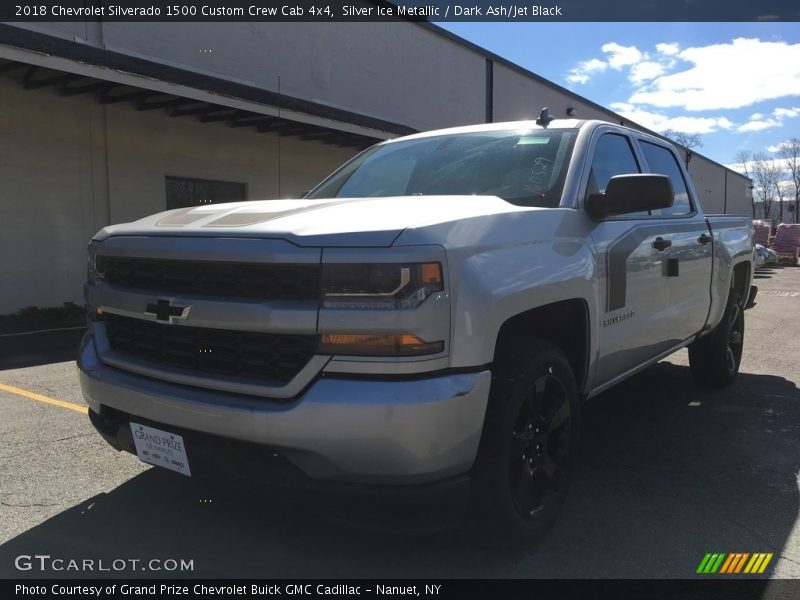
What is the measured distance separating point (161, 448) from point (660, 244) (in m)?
3.03

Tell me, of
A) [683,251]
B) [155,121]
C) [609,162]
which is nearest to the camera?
[609,162]

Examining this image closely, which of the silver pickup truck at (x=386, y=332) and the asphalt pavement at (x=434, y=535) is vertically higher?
the silver pickup truck at (x=386, y=332)

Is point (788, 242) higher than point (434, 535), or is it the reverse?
point (434, 535)

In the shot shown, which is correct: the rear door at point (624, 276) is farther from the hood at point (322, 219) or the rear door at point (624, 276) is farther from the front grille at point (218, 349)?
the front grille at point (218, 349)

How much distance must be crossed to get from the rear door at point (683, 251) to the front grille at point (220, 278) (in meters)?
2.72

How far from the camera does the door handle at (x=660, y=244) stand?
12.6ft

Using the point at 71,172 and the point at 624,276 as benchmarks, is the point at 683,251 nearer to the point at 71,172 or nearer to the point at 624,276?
the point at 624,276

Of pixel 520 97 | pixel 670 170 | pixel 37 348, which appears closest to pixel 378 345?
pixel 670 170

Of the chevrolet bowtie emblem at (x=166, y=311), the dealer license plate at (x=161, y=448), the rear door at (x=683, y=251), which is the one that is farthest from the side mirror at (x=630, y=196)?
the dealer license plate at (x=161, y=448)

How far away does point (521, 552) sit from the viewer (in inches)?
107

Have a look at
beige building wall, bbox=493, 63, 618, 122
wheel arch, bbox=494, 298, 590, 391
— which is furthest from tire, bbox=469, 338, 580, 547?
beige building wall, bbox=493, 63, 618, 122

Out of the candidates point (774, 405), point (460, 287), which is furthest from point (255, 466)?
point (774, 405)

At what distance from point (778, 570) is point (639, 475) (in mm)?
1016

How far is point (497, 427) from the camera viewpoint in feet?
7.97
